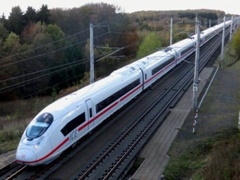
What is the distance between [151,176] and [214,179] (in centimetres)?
349

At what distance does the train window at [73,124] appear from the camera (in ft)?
54.4

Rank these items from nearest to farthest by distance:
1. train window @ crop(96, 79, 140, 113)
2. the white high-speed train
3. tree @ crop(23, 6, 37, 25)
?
the white high-speed train, train window @ crop(96, 79, 140, 113), tree @ crop(23, 6, 37, 25)

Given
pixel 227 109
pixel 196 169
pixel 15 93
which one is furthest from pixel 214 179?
pixel 15 93

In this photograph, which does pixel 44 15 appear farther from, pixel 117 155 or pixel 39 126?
pixel 117 155

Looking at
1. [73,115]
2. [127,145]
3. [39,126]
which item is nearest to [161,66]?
[127,145]

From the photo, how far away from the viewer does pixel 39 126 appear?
16016 millimetres

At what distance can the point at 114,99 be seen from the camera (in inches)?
890

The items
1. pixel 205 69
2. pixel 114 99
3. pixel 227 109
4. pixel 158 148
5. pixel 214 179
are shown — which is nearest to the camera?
pixel 214 179

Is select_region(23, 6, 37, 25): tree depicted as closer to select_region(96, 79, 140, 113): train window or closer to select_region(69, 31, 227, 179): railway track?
select_region(96, 79, 140, 113): train window

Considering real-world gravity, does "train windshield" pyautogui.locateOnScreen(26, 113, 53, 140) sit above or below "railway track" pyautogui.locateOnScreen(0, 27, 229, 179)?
above

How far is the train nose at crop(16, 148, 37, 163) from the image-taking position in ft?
49.0

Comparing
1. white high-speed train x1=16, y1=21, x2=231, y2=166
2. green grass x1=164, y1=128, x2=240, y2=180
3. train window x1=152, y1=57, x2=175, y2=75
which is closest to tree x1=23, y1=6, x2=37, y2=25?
train window x1=152, y1=57, x2=175, y2=75

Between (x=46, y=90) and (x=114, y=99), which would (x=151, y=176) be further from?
(x=46, y=90)

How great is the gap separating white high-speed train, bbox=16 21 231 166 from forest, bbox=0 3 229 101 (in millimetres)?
7191
